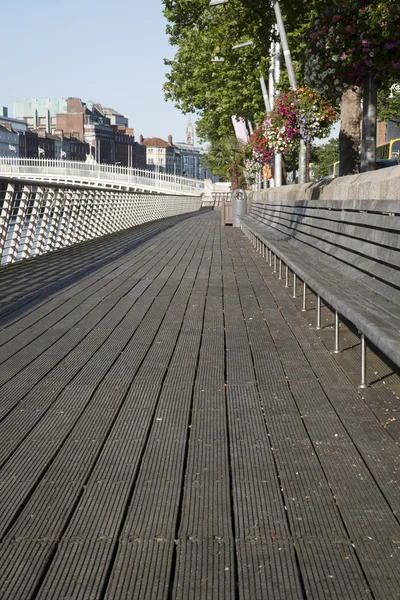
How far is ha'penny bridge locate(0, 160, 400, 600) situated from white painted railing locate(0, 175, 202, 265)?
4.14 meters

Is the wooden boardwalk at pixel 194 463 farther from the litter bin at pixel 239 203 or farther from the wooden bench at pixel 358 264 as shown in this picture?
the litter bin at pixel 239 203

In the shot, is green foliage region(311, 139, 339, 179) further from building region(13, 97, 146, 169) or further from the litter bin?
building region(13, 97, 146, 169)

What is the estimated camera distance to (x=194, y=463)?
3.70 meters

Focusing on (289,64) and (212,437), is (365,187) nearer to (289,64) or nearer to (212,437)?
(212,437)

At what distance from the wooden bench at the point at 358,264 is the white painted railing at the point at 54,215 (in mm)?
4744

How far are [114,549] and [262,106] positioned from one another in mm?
39970

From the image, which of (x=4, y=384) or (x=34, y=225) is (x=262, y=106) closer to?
(x=34, y=225)

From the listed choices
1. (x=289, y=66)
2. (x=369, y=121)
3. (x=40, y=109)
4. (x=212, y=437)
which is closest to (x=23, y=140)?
(x=40, y=109)

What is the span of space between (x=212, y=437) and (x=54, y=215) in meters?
12.7

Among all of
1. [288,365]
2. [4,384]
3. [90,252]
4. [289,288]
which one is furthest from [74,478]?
[90,252]

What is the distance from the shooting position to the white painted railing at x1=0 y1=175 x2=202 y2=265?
43.9 feet

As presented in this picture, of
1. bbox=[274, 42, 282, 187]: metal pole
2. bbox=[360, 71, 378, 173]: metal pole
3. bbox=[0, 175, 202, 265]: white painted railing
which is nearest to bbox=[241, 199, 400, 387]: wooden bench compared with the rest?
bbox=[360, 71, 378, 173]: metal pole

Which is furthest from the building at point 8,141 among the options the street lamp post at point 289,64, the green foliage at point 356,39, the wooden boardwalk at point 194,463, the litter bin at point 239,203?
the wooden boardwalk at point 194,463

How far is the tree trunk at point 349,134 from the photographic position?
1903 centimetres
